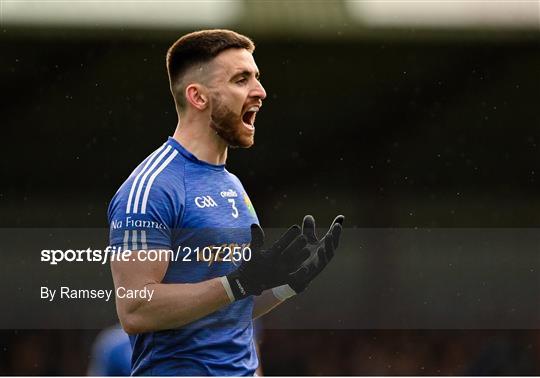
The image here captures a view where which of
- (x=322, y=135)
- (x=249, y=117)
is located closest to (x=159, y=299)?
(x=249, y=117)

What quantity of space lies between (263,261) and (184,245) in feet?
1.01

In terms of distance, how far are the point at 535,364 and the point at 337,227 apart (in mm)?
5585

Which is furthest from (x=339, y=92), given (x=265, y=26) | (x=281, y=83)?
(x=265, y=26)

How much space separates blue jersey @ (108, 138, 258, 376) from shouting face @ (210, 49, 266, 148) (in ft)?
1.07

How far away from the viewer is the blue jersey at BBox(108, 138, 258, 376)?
11.4 feet

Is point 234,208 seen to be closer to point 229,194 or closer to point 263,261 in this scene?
point 229,194

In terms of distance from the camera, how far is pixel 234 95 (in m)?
3.92

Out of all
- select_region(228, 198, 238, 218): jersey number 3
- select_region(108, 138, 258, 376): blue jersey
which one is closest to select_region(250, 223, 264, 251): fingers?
select_region(108, 138, 258, 376): blue jersey

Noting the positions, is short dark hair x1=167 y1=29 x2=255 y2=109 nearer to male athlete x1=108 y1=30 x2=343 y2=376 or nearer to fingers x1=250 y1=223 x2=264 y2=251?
male athlete x1=108 y1=30 x2=343 y2=376

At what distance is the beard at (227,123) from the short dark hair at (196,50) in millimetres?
144

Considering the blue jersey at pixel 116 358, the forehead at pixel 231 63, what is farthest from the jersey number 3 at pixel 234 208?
the blue jersey at pixel 116 358

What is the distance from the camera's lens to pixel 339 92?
9.91 metres

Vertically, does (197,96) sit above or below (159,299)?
above

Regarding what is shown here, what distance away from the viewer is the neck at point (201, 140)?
12.5 ft
